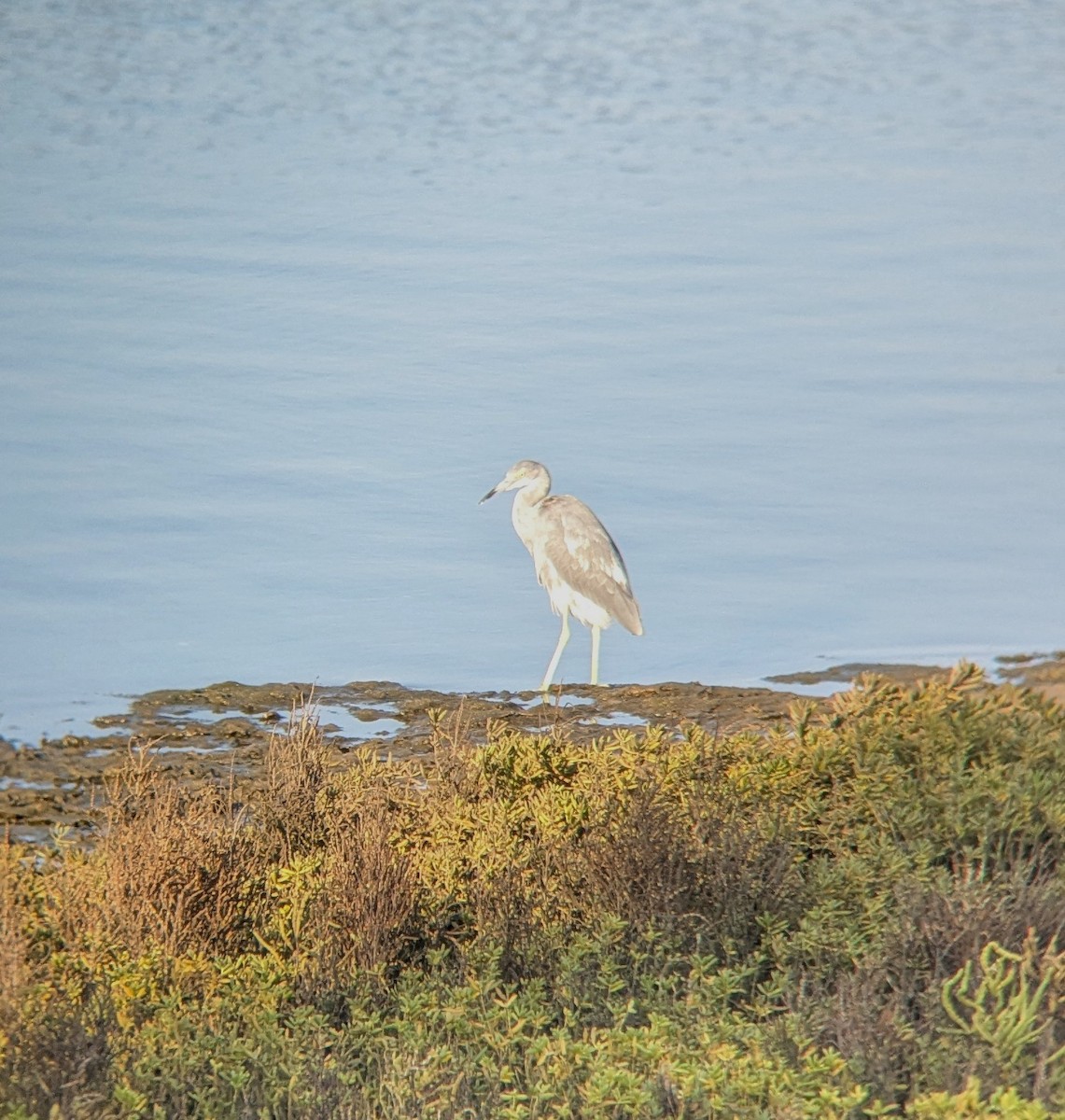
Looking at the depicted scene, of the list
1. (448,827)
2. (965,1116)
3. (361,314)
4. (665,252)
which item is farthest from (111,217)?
(965,1116)

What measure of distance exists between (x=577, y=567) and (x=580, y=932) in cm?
713

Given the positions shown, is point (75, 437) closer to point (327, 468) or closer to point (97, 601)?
point (327, 468)

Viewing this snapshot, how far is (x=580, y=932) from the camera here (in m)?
5.52

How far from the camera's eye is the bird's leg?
11.2m

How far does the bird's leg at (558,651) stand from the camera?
11250mm

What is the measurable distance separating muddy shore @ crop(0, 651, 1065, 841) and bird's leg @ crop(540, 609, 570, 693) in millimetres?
Answer: 349

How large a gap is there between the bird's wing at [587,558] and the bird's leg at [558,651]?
25cm

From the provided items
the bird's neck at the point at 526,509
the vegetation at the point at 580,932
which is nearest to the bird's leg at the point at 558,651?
the bird's neck at the point at 526,509

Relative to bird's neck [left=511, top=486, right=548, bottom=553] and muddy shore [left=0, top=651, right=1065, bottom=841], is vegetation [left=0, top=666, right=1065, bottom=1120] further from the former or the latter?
bird's neck [left=511, top=486, right=548, bottom=553]

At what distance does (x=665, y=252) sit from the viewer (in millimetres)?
25062

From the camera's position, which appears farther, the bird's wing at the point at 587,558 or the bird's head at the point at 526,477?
the bird's head at the point at 526,477

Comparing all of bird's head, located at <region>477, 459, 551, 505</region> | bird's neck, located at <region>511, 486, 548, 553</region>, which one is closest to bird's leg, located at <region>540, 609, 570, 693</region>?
bird's neck, located at <region>511, 486, 548, 553</region>

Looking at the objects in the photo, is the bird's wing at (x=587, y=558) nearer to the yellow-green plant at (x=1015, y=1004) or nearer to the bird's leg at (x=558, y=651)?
the bird's leg at (x=558, y=651)

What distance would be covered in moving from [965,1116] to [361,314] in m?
18.8
